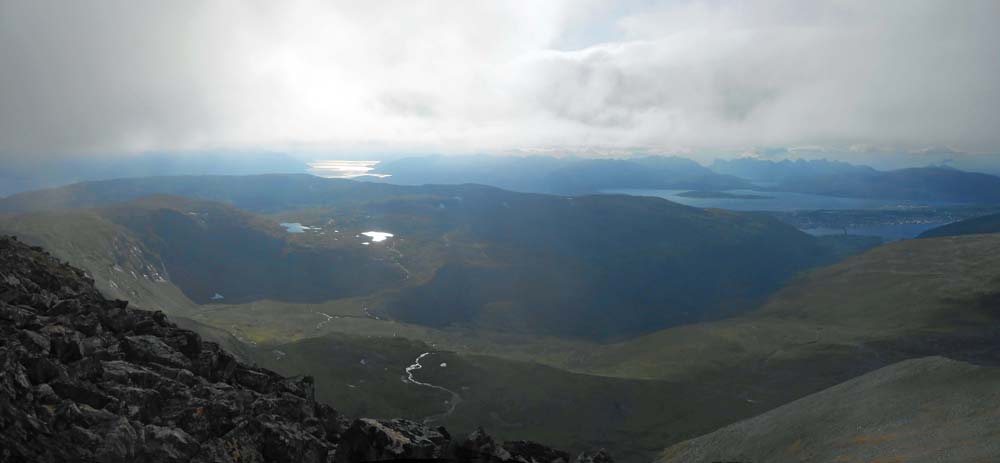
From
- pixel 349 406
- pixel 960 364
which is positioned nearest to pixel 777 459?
pixel 960 364

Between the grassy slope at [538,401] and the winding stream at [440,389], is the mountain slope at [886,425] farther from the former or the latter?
the winding stream at [440,389]

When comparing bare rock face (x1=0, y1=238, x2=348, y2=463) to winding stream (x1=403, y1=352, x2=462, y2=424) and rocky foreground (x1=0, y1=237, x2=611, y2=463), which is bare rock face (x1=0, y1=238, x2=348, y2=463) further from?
winding stream (x1=403, y1=352, x2=462, y2=424)

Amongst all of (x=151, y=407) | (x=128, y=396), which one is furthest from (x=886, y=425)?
(x=128, y=396)

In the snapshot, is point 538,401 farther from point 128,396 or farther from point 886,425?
point 128,396

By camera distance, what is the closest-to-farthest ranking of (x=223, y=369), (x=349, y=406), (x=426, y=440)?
(x=426, y=440) → (x=223, y=369) → (x=349, y=406)

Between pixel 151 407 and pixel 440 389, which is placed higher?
pixel 151 407

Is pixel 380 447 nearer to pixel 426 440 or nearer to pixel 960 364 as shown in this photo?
pixel 426 440

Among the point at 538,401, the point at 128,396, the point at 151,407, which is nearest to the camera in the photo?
the point at 128,396
